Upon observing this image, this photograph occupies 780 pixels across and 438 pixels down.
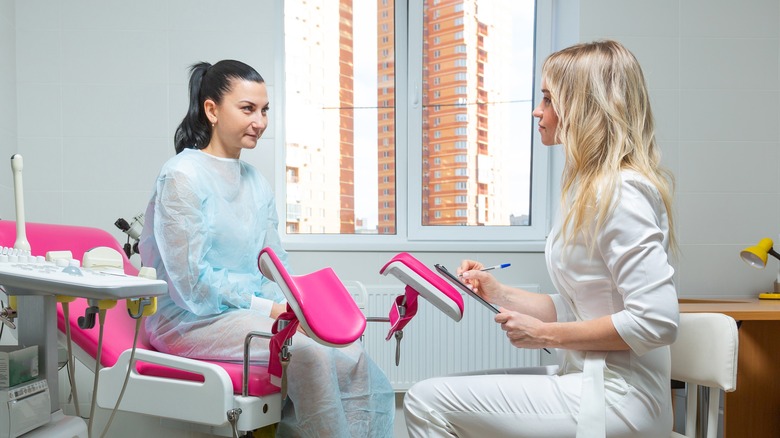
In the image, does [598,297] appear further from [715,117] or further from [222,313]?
[715,117]

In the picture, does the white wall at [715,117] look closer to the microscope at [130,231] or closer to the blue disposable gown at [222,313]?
the blue disposable gown at [222,313]

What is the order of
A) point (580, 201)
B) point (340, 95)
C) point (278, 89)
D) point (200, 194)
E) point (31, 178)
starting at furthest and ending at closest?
point (340, 95) < point (278, 89) < point (31, 178) < point (200, 194) < point (580, 201)

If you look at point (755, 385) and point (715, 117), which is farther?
point (715, 117)

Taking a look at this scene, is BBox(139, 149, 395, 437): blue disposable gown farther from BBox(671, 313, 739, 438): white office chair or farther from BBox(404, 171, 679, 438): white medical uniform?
BBox(671, 313, 739, 438): white office chair

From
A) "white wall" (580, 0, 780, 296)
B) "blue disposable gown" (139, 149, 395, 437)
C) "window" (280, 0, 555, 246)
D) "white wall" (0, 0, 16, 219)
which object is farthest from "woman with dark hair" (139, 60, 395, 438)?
"white wall" (580, 0, 780, 296)

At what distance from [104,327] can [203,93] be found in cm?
75

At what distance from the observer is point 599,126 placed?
1.53m

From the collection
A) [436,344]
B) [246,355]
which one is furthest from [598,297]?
[436,344]

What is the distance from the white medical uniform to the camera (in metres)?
1.38

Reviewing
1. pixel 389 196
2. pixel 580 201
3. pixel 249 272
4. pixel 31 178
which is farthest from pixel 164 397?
pixel 389 196

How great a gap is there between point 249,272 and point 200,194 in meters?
0.29

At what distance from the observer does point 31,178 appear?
10.3 ft

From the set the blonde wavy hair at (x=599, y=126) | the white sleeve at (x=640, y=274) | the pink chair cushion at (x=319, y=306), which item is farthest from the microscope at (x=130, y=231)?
the white sleeve at (x=640, y=274)

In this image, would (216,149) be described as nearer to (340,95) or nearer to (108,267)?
(108,267)
